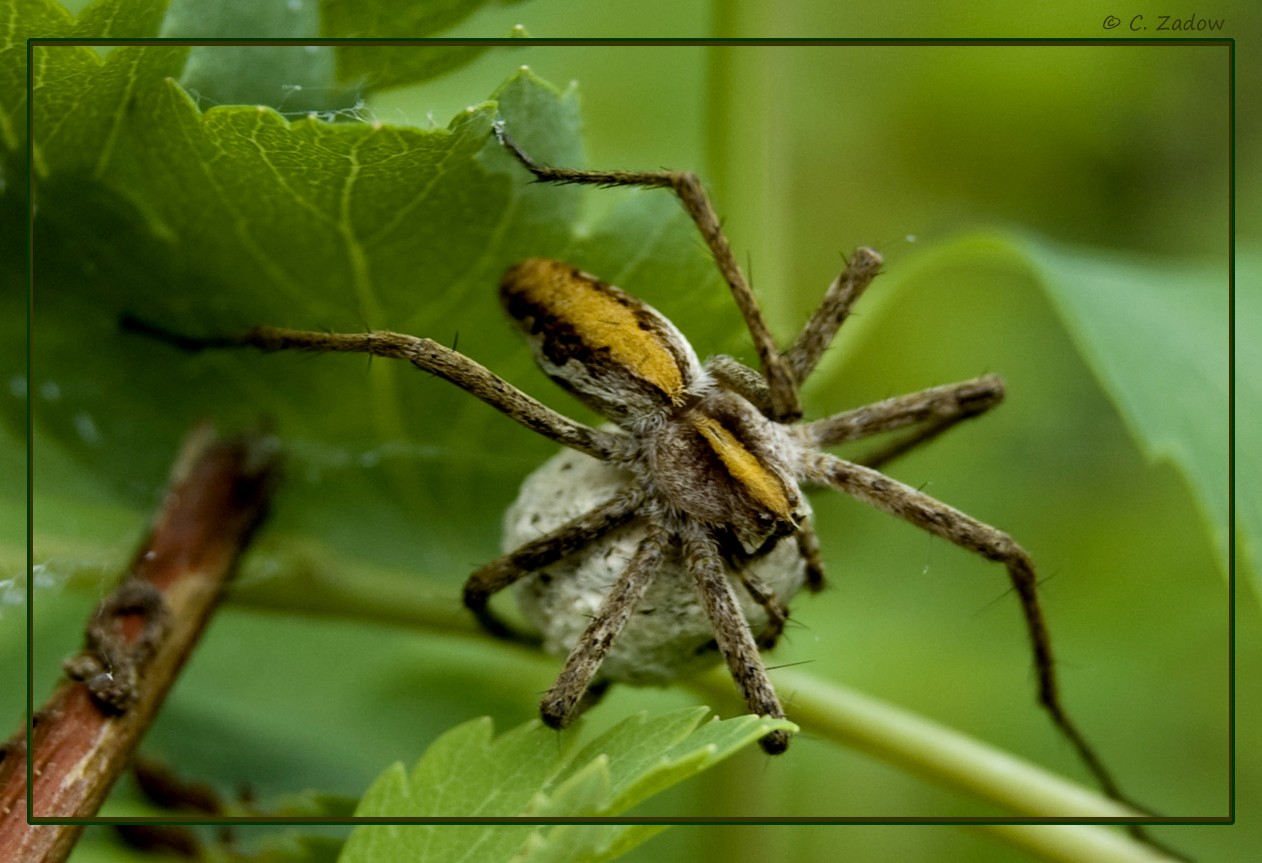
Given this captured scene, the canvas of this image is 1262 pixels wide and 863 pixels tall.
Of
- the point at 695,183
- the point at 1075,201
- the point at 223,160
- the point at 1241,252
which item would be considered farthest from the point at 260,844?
the point at 1075,201

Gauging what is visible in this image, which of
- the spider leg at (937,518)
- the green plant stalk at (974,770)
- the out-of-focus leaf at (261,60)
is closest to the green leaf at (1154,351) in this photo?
the spider leg at (937,518)

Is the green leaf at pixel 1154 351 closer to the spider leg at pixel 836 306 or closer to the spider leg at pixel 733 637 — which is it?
the spider leg at pixel 836 306

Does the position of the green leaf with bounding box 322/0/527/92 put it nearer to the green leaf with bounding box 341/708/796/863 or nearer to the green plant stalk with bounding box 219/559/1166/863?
the green plant stalk with bounding box 219/559/1166/863

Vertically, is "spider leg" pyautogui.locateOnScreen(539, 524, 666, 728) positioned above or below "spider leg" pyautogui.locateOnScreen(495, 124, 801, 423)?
below

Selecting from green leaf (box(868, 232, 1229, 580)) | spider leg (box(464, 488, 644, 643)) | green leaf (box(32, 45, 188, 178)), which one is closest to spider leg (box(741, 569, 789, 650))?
spider leg (box(464, 488, 644, 643))

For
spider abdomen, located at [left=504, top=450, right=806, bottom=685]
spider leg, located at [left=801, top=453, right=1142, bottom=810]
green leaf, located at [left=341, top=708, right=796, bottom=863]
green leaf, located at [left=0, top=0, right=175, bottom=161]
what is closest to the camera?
green leaf, located at [left=341, top=708, right=796, bottom=863]
